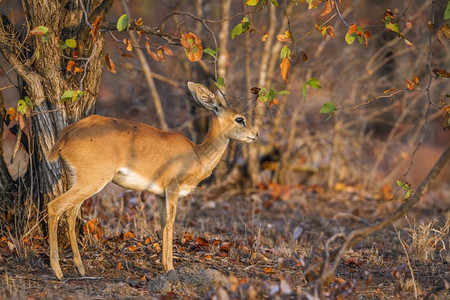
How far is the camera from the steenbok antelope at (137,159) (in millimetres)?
5645

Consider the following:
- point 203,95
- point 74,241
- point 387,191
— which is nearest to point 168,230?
point 74,241

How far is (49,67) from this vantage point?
627 centimetres

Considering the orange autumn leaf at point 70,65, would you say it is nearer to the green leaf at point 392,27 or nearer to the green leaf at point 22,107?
the green leaf at point 22,107

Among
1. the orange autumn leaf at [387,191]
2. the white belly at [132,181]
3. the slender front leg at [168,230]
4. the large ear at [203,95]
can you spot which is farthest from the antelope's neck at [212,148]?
the orange autumn leaf at [387,191]

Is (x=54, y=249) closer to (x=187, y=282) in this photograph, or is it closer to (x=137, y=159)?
(x=137, y=159)

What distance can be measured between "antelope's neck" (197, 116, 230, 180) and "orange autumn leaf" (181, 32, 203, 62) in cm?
132

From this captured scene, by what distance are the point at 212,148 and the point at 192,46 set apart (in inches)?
57.1

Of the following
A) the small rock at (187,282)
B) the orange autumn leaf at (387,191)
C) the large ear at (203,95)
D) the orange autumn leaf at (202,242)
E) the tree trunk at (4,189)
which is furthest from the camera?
the orange autumn leaf at (387,191)

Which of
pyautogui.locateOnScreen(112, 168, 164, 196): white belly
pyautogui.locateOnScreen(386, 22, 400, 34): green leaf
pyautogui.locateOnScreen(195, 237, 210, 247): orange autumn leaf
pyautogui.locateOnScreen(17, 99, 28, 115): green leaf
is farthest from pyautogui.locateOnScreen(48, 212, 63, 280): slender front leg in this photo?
pyautogui.locateOnScreen(386, 22, 400, 34): green leaf

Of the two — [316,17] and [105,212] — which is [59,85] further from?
[316,17]

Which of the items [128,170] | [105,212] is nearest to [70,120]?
[128,170]

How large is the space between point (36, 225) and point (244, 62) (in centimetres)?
664

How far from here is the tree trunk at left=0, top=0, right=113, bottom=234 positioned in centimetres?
616

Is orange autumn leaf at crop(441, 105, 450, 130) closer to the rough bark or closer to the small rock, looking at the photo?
the small rock
